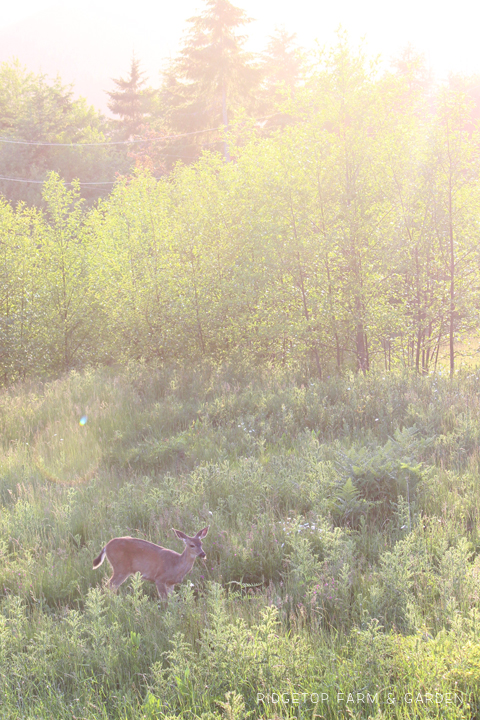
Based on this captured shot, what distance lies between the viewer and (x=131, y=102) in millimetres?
45219

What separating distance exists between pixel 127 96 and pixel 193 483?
48.3 m

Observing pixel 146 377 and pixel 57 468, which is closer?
pixel 57 468

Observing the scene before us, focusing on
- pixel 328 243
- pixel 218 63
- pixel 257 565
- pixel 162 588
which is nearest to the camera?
pixel 162 588

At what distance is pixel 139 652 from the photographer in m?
2.80

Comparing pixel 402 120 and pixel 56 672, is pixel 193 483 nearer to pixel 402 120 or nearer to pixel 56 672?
pixel 56 672

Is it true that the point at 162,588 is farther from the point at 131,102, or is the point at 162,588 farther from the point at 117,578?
the point at 131,102

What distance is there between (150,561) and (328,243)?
7.90m

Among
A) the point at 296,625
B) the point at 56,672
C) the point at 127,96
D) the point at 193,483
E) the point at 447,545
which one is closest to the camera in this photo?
the point at 56,672

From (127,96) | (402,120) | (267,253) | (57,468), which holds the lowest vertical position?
(57,468)

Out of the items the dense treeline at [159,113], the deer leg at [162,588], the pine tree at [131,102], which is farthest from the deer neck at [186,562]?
the pine tree at [131,102]

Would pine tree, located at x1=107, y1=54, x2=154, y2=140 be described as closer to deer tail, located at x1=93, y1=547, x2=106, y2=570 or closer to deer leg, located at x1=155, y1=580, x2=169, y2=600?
deer tail, located at x1=93, y1=547, x2=106, y2=570

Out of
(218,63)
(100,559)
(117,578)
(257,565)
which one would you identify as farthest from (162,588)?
(218,63)

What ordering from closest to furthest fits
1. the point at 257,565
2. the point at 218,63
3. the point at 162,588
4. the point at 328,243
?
the point at 162,588 < the point at 257,565 < the point at 328,243 < the point at 218,63

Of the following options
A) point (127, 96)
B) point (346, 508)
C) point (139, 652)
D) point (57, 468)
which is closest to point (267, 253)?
point (57, 468)
